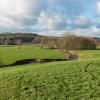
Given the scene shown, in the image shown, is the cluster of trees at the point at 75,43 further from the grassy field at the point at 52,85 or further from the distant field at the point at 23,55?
the grassy field at the point at 52,85

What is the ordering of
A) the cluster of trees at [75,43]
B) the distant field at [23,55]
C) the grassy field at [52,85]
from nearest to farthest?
1. the grassy field at [52,85]
2. the distant field at [23,55]
3. the cluster of trees at [75,43]

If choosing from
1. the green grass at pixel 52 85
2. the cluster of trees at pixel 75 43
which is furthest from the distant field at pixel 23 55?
the green grass at pixel 52 85

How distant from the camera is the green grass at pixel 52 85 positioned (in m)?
17.5

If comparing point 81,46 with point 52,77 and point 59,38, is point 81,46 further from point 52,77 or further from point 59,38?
point 52,77

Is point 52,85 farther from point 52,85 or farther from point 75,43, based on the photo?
point 75,43

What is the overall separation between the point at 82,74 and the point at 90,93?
5.08 meters

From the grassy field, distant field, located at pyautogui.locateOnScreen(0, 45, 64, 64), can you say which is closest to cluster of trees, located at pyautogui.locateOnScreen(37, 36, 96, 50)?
distant field, located at pyautogui.locateOnScreen(0, 45, 64, 64)

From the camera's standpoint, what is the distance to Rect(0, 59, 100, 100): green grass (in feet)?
57.4

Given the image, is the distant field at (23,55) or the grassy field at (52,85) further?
the distant field at (23,55)

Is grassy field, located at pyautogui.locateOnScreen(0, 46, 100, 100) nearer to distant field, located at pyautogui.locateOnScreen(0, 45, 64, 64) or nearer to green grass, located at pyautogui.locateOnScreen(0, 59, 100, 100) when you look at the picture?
green grass, located at pyautogui.locateOnScreen(0, 59, 100, 100)

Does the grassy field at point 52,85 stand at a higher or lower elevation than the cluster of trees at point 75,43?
lower

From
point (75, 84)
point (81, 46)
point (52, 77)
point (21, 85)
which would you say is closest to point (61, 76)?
point (52, 77)

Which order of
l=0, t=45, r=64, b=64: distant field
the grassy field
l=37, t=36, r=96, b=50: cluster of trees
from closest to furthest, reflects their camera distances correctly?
the grassy field → l=0, t=45, r=64, b=64: distant field → l=37, t=36, r=96, b=50: cluster of trees

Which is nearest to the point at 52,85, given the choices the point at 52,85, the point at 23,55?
the point at 52,85
